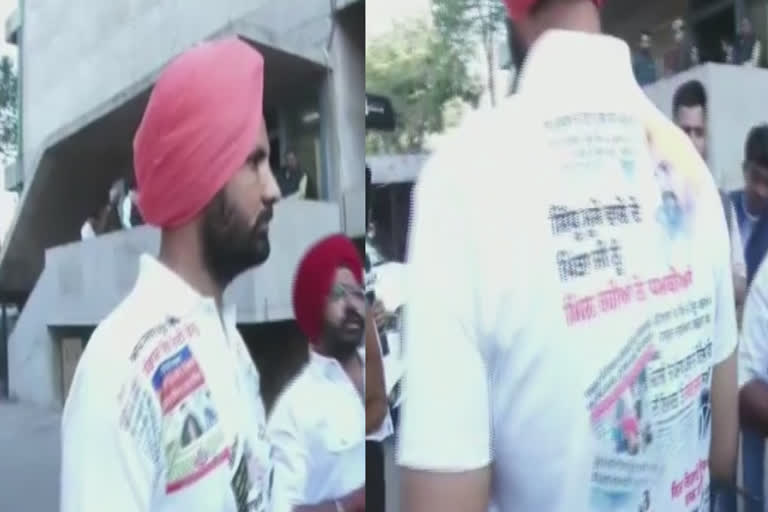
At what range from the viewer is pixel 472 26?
2.73 feet

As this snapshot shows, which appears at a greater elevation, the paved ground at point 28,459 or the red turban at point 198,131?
the red turban at point 198,131

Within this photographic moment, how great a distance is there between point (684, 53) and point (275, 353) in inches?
19.1

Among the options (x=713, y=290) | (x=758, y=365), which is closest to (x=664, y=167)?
(x=713, y=290)

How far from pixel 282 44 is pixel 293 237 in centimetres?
18

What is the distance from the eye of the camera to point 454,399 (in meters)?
0.75

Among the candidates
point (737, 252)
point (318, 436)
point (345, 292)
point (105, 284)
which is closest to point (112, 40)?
point (105, 284)

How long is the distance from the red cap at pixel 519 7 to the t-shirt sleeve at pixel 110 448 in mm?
462

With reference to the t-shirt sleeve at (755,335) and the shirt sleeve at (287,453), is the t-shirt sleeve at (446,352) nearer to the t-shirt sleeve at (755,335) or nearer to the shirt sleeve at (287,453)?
the shirt sleeve at (287,453)

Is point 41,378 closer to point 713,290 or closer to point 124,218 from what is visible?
point 124,218

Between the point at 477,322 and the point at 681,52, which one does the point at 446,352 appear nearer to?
the point at 477,322

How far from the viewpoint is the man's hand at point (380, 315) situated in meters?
0.88

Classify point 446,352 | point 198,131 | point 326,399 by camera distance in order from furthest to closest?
point 326,399
point 198,131
point 446,352

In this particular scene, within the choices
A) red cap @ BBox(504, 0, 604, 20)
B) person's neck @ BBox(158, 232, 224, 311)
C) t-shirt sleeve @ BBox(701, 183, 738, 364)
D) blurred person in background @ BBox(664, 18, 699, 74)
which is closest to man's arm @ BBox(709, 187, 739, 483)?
t-shirt sleeve @ BBox(701, 183, 738, 364)

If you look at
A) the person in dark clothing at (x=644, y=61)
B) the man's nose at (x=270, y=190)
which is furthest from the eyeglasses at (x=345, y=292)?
the person in dark clothing at (x=644, y=61)
